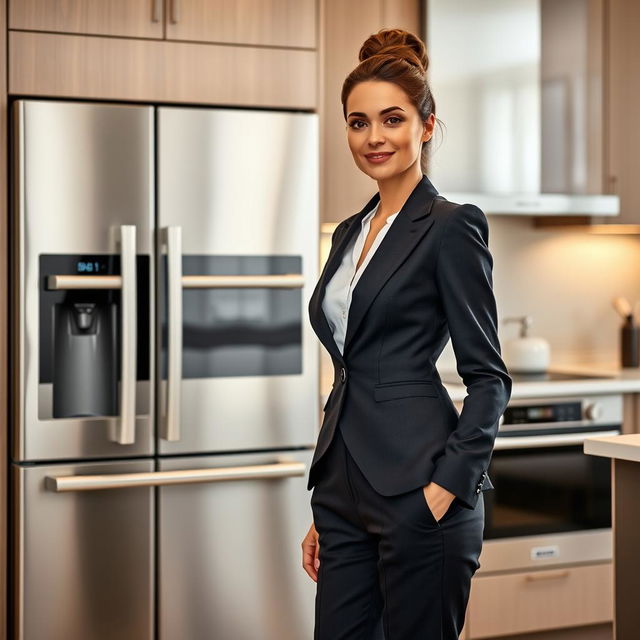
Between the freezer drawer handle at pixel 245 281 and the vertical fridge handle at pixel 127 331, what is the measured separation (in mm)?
149

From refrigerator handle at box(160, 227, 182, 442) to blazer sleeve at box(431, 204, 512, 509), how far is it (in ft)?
4.07

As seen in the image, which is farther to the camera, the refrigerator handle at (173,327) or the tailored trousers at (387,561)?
the refrigerator handle at (173,327)

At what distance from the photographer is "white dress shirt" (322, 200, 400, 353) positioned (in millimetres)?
1653

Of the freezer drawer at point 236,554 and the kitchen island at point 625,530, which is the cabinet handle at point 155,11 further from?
the kitchen island at point 625,530

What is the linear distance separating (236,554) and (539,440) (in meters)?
1.05

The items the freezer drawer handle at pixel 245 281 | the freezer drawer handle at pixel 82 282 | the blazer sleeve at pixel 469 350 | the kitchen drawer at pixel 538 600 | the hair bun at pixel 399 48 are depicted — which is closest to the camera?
the blazer sleeve at pixel 469 350

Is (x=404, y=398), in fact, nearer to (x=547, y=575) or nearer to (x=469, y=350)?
(x=469, y=350)

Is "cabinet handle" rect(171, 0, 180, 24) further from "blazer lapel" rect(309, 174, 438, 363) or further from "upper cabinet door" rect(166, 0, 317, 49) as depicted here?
"blazer lapel" rect(309, 174, 438, 363)

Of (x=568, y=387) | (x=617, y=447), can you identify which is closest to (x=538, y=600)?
(x=568, y=387)

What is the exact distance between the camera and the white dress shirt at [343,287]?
165 centimetres

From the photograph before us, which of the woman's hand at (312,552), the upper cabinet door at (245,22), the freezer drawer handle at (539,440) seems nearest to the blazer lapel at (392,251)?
the woman's hand at (312,552)

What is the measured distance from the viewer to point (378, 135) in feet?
5.21

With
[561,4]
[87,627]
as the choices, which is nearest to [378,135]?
[87,627]

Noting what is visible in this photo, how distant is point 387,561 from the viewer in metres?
1.55
